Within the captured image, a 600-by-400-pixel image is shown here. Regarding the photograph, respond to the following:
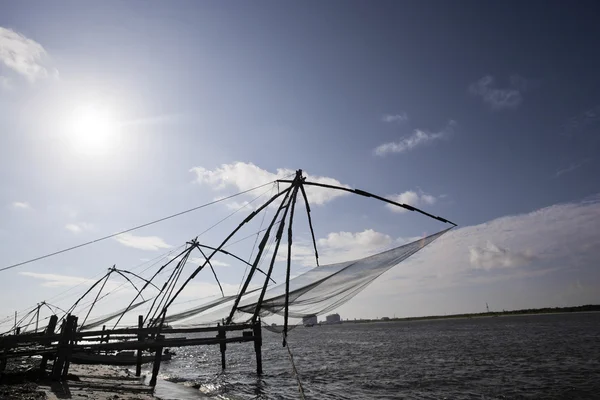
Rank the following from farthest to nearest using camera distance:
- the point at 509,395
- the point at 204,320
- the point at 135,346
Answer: the point at 204,320 → the point at 509,395 → the point at 135,346

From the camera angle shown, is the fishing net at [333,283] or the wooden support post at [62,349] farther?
the wooden support post at [62,349]

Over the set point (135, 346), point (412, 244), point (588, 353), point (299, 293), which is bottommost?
point (588, 353)

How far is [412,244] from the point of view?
960cm

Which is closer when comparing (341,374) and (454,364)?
(341,374)

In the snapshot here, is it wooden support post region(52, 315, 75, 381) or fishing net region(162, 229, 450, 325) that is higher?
fishing net region(162, 229, 450, 325)

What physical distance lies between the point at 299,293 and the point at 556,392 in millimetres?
12129

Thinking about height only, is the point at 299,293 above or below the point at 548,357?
above

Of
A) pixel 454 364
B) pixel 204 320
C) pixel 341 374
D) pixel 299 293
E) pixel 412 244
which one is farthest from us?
pixel 454 364

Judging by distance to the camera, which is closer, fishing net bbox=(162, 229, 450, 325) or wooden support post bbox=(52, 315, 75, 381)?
fishing net bbox=(162, 229, 450, 325)

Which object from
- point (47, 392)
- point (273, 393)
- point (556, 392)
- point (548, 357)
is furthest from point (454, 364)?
point (47, 392)

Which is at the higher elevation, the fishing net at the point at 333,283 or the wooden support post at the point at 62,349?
the fishing net at the point at 333,283

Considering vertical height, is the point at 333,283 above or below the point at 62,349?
above

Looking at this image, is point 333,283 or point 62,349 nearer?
point 333,283

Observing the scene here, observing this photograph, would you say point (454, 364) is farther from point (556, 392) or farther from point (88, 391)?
point (88, 391)
